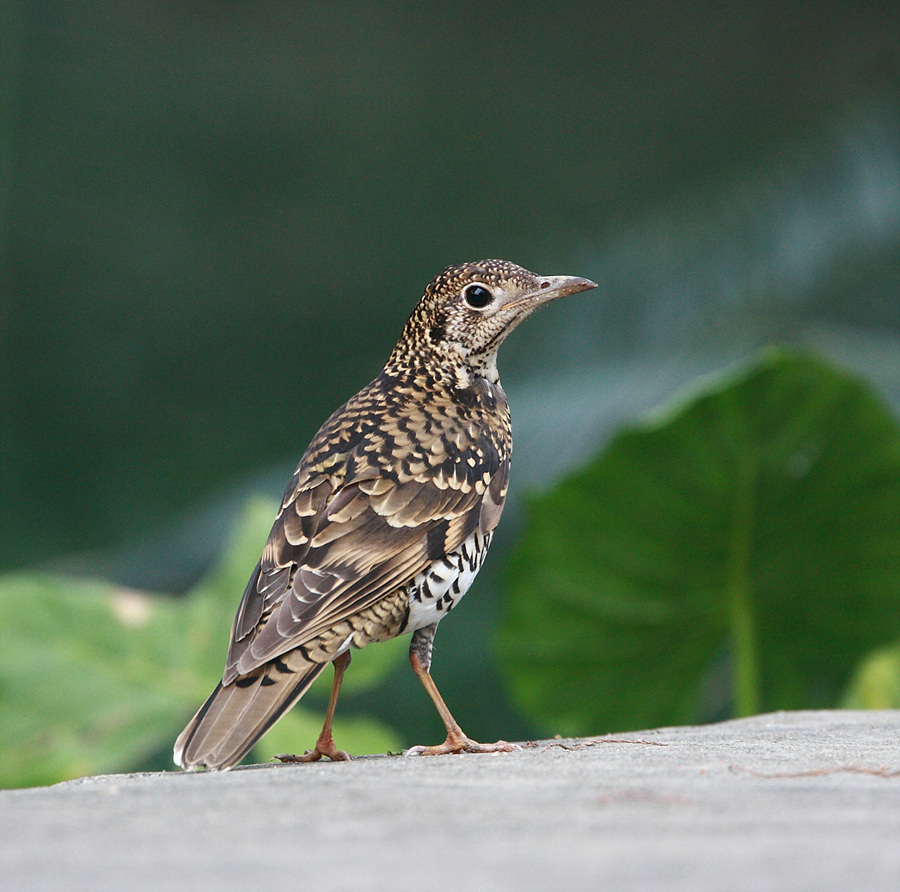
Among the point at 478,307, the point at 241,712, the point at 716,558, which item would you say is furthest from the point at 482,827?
the point at 716,558

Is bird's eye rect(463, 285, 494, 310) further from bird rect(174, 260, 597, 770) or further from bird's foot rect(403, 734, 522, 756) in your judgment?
bird's foot rect(403, 734, 522, 756)

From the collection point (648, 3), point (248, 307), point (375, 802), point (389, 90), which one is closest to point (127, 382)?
point (248, 307)

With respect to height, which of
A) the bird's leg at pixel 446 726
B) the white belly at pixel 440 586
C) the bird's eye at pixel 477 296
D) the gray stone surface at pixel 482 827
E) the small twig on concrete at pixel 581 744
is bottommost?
the gray stone surface at pixel 482 827

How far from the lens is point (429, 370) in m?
3.31

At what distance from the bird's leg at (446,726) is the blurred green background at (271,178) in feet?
16.7

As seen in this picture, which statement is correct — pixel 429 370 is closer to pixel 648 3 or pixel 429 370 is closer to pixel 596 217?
pixel 596 217

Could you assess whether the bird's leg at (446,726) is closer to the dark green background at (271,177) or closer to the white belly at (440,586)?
the white belly at (440,586)

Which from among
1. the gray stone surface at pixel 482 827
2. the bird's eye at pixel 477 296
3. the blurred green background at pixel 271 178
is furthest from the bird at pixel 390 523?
the blurred green background at pixel 271 178

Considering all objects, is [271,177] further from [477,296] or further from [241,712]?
[241,712]

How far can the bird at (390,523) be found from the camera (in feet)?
8.02

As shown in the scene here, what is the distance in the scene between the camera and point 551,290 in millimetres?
3279

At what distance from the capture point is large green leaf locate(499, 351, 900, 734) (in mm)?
3842

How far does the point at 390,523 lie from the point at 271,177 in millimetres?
6530

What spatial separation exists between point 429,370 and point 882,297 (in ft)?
14.6
